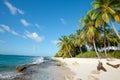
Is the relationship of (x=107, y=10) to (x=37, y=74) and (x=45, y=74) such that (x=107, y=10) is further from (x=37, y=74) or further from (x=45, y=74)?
(x=37, y=74)

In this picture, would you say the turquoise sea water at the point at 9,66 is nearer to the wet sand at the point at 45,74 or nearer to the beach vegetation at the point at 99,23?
the wet sand at the point at 45,74

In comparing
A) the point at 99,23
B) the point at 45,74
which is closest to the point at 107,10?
the point at 99,23

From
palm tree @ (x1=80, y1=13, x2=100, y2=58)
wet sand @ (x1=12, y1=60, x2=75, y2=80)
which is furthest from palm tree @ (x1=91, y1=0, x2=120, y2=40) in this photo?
wet sand @ (x1=12, y1=60, x2=75, y2=80)

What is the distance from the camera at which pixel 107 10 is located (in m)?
22.1

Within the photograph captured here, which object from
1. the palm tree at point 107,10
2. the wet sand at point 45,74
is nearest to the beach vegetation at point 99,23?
the palm tree at point 107,10

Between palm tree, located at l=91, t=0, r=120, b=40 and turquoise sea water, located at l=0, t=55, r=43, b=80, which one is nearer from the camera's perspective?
turquoise sea water, located at l=0, t=55, r=43, b=80

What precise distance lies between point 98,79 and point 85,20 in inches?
873

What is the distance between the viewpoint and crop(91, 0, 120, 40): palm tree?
848 inches

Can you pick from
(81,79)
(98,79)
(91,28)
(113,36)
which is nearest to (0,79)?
(81,79)

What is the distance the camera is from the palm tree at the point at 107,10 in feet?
70.6

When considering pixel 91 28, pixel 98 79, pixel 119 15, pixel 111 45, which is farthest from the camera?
pixel 111 45

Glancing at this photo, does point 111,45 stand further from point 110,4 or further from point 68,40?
point 110,4

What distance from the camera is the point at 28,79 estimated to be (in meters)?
12.8

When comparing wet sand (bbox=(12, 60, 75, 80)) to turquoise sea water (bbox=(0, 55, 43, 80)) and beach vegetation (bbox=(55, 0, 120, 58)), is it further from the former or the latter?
beach vegetation (bbox=(55, 0, 120, 58))
